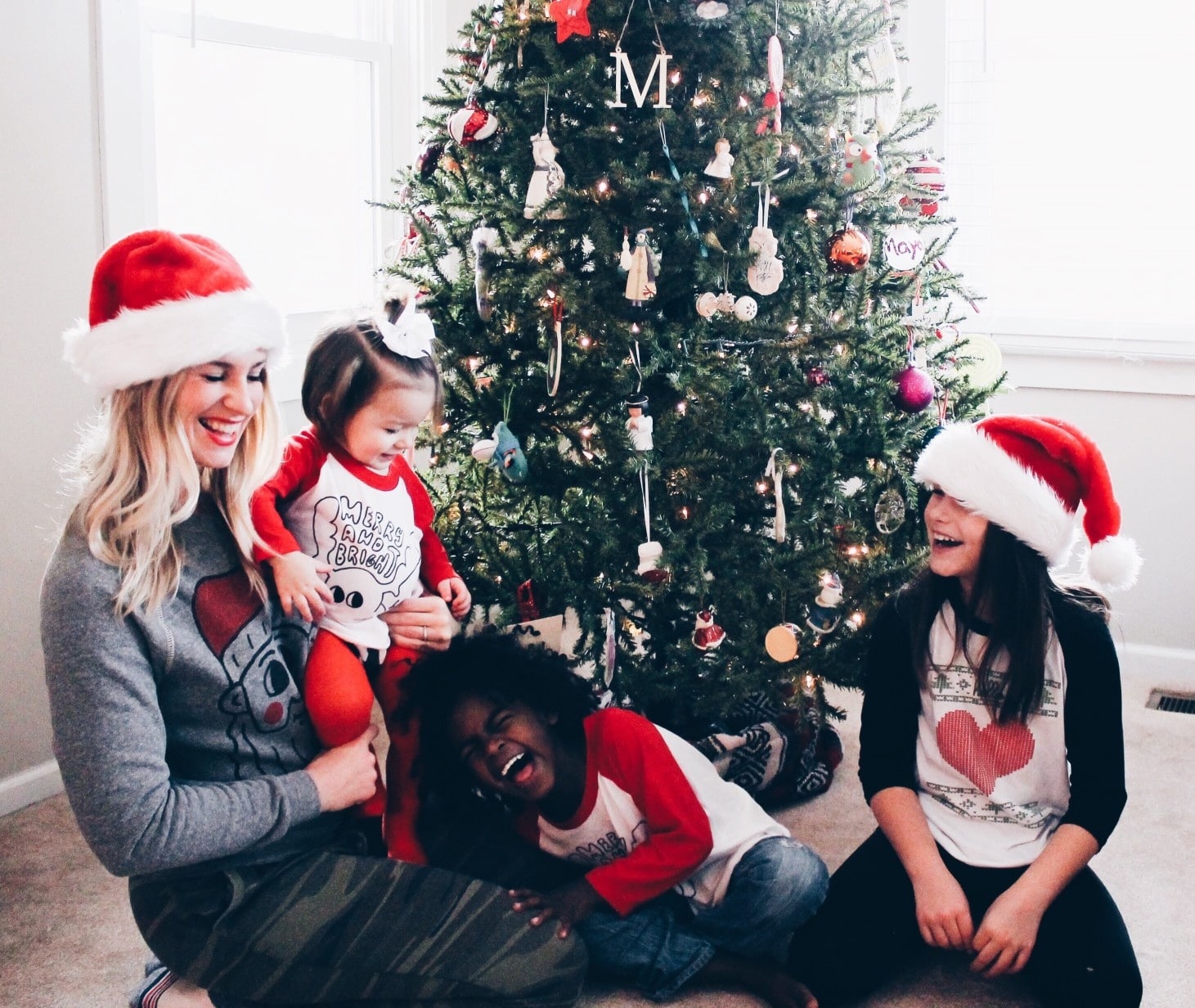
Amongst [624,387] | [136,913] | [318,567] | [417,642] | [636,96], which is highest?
[636,96]

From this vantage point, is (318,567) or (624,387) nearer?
(318,567)

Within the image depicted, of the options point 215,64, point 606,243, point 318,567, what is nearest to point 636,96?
point 606,243

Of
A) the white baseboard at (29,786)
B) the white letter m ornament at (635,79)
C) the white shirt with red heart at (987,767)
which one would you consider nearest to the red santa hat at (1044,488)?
the white shirt with red heart at (987,767)

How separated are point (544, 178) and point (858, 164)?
21.2 inches

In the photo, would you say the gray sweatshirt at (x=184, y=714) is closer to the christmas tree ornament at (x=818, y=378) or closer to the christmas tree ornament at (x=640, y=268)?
the christmas tree ornament at (x=640, y=268)

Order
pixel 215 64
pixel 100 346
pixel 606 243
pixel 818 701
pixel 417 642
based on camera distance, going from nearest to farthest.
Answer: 1. pixel 100 346
2. pixel 417 642
3. pixel 606 243
4. pixel 818 701
5. pixel 215 64

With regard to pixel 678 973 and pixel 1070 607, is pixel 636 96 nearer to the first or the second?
pixel 1070 607

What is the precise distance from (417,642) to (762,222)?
912 mm

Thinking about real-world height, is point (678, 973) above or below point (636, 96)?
below

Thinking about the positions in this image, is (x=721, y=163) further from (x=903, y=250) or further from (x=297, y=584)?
(x=297, y=584)

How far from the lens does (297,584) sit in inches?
64.3

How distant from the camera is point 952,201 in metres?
→ 3.25

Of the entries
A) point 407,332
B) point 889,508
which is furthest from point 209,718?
point 889,508

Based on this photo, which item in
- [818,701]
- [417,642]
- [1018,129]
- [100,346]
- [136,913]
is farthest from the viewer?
[1018,129]
